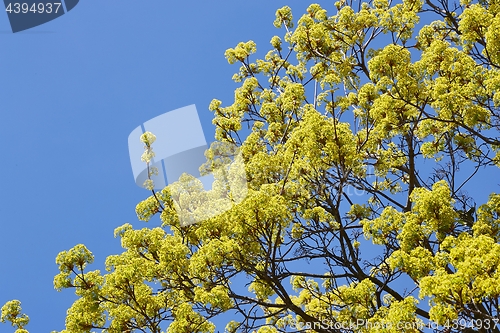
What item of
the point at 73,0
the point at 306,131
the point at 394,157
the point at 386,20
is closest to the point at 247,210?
the point at 306,131

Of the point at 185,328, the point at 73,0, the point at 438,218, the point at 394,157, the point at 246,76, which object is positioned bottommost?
the point at 185,328

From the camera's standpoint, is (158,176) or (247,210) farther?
(158,176)

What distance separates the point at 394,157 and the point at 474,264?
12.9 feet

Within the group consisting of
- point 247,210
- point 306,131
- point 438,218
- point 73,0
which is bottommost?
point 438,218

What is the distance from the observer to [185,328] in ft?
19.6

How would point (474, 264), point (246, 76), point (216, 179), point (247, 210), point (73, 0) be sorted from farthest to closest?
point (73, 0) → point (246, 76) → point (216, 179) → point (247, 210) → point (474, 264)

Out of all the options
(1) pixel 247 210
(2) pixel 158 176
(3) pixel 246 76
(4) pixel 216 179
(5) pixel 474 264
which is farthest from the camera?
(3) pixel 246 76

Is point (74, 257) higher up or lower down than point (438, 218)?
higher up

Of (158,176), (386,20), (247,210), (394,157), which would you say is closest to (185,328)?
(247,210)

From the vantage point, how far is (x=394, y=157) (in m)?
8.42

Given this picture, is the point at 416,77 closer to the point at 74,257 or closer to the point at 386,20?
the point at 386,20

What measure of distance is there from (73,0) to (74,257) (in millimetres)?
6786

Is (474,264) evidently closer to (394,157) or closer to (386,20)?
(394,157)

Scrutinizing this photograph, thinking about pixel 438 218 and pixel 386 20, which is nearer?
pixel 438 218
